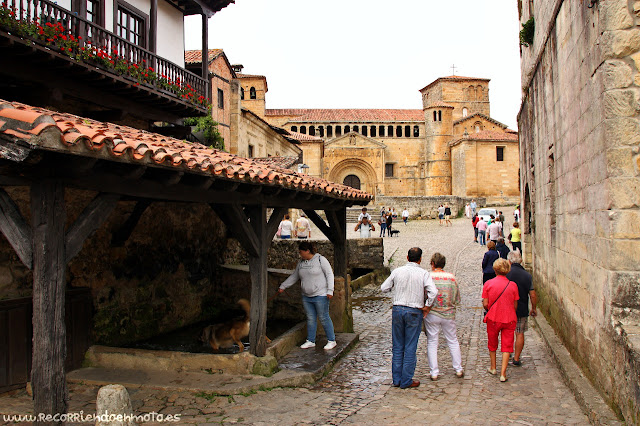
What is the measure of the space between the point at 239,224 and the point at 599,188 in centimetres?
380

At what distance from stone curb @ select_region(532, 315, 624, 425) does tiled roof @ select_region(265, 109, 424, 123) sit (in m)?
47.6

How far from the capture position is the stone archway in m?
51.1

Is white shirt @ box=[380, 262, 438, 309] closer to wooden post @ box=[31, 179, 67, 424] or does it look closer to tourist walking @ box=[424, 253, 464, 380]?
tourist walking @ box=[424, 253, 464, 380]

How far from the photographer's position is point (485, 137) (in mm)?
46312

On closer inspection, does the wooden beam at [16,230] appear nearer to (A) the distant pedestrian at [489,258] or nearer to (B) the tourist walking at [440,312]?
(B) the tourist walking at [440,312]

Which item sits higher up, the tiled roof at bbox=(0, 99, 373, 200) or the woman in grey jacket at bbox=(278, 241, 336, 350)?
the tiled roof at bbox=(0, 99, 373, 200)

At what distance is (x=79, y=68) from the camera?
890 centimetres

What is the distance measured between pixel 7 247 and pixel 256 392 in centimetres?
337

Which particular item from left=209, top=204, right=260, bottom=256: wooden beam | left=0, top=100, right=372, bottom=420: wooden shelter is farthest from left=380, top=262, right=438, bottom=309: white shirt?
left=0, top=100, right=372, bottom=420: wooden shelter

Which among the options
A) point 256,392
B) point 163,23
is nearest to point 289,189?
point 256,392

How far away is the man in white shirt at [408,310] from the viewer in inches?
228

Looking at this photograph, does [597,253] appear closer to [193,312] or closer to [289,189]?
[289,189]

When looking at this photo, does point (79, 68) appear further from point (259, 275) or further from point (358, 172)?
point (358, 172)

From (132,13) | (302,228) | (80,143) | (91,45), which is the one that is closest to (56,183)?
(80,143)
